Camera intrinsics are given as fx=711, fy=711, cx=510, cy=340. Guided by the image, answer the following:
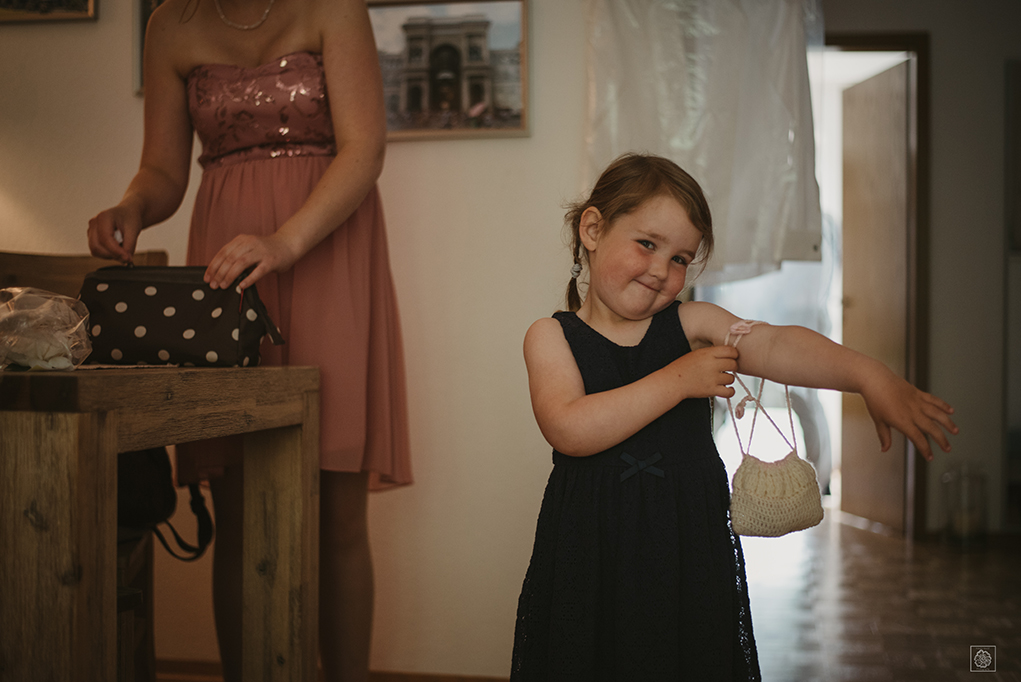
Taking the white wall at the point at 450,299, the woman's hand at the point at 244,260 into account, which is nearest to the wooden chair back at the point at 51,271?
the white wall at the point at 450,299

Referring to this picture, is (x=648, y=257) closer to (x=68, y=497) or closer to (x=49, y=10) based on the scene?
(x=68, y=497)

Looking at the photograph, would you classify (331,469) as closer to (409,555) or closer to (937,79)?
(409,555)

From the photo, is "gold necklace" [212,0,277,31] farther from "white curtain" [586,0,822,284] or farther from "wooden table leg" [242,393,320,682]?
"white curtain" [586,0,822,284]

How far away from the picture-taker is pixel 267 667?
41.8 inches

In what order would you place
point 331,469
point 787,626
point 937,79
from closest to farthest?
point 331,469 → point 787,626 → point 937,79

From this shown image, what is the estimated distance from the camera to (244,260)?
986mm

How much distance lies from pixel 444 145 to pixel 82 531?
1.45 metres

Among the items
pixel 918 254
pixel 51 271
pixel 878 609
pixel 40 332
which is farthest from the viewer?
pixel 918 254

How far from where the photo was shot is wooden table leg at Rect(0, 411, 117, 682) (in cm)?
66

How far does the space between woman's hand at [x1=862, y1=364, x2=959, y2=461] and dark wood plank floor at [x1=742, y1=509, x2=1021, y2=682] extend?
132 centimetres

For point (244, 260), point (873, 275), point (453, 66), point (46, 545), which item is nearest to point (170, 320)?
point (244, 260)

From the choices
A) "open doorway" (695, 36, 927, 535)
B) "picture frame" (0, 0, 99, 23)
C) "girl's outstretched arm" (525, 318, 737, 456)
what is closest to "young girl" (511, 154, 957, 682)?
"girl's outstretched arm" (525, 318, 737, 456)

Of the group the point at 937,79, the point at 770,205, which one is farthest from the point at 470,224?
the point at 937,79

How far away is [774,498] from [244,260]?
77 centimetres
